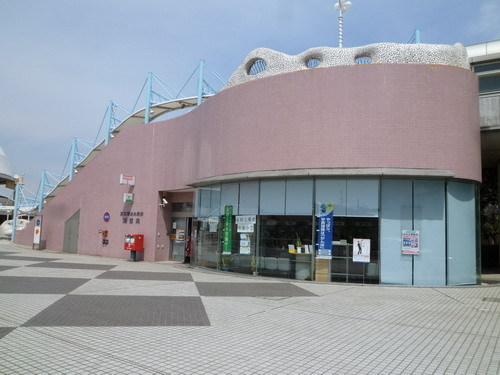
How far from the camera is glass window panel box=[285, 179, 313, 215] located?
14.9 metres

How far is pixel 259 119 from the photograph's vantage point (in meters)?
16.0

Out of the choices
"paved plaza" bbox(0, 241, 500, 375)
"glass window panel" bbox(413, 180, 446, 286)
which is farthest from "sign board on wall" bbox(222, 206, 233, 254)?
"glass window panel" bbox(413, 180, 446, 286)

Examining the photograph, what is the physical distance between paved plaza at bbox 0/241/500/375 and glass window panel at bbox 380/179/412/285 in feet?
2.47

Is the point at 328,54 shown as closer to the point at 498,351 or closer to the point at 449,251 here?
the point at 449,251

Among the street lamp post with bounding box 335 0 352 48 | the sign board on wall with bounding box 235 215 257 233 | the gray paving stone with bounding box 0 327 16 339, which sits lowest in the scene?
the gray paving stone with bounding box 0 327 16 339

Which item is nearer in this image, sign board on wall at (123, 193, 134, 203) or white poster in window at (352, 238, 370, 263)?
white poster in window at (352, 238, 370, 263)

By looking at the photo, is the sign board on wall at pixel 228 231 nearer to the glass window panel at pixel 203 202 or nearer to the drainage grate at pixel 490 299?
the glass window panel at pixel 203 202

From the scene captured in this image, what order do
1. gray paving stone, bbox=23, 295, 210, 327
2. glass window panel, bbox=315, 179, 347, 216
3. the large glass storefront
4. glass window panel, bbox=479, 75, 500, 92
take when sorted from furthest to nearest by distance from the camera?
glass window panel, bbox=479, 75, 500, 92
glass window panel, bbox=315, 179, 347, 216
the large glass storefront
gray paving stone, bbox=23, 295, 210, 327

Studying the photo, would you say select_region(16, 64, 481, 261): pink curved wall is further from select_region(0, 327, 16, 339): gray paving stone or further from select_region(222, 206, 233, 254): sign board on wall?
select_region(0, 327, 16, 339): gray paving stone

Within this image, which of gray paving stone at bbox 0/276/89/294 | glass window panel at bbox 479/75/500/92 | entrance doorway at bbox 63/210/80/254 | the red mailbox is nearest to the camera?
gray paving stone at bbox 0/276/89/294

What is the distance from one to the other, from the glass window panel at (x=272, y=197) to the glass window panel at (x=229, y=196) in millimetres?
1326

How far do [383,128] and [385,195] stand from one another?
2177 mm

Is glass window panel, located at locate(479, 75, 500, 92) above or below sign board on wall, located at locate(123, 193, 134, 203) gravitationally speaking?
above

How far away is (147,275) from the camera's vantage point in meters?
15.5
